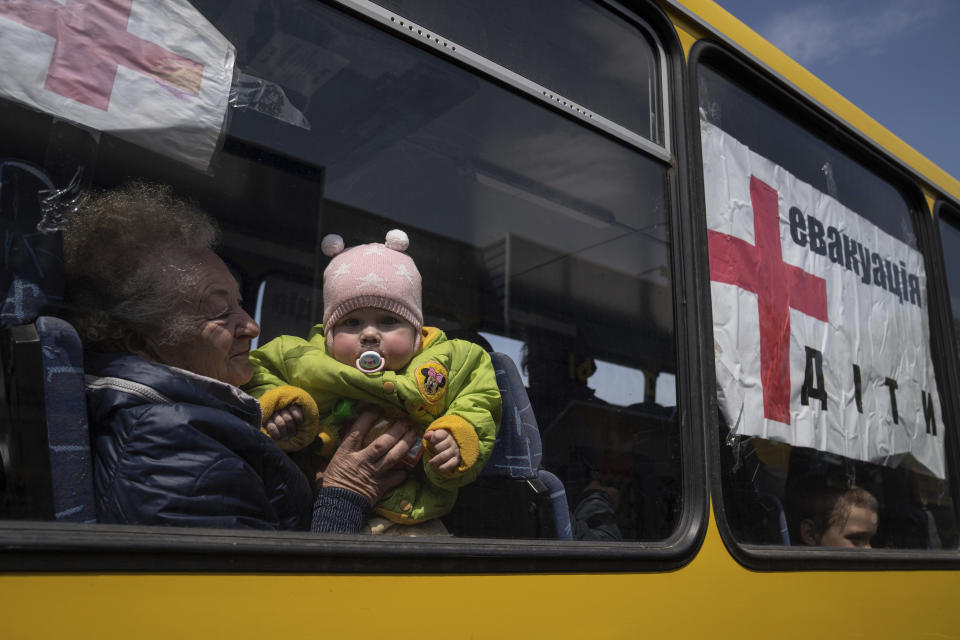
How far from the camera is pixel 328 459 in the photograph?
1.51 metres

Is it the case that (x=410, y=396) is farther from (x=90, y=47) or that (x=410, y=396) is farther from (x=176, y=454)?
(x=90, y=47)

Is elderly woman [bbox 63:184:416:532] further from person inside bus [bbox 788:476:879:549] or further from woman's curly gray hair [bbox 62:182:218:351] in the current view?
person inside bus [bbox 788:476:879:549]

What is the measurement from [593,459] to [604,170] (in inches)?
27.8

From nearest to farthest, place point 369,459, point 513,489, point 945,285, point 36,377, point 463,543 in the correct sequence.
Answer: point 36,377, point 463,543, point 369,459, point 513,489, point 945,285

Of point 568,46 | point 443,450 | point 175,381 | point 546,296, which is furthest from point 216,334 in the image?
point 568,46

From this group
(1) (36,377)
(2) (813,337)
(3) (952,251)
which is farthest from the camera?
(3) (952,251)

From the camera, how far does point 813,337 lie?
2.36 m

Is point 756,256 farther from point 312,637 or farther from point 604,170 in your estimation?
point 312,637

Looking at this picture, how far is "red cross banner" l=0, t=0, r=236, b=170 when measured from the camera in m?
1.14

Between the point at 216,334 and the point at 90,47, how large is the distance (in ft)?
1.64

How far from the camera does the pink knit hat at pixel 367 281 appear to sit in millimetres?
1633

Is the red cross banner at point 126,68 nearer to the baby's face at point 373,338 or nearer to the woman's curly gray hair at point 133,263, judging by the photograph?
the woman's curly gray hair at point 133,263

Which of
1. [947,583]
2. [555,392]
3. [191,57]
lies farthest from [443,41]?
[947,583]

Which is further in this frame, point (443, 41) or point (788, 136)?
point (788, 136)
